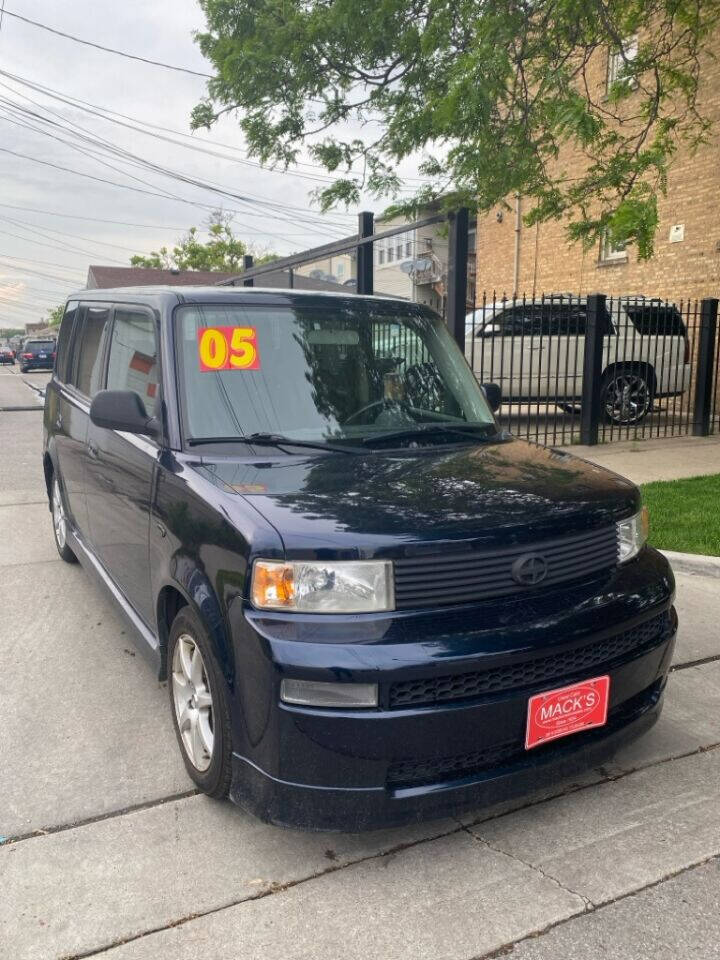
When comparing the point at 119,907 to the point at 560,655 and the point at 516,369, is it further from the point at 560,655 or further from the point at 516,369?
the point at 516,369

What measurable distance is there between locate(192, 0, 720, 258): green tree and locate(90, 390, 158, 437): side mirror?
503 centimetres

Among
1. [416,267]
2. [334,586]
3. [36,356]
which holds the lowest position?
[334,586]

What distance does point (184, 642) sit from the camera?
2992mm

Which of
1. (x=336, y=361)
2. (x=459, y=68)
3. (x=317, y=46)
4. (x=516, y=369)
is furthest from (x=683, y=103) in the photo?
(x=336, y=361)

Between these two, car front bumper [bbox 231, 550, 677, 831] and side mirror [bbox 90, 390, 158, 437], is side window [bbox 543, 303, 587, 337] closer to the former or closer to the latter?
side mirror [bbox 90, 390, 158, 437]

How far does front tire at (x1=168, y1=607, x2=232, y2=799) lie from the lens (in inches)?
104

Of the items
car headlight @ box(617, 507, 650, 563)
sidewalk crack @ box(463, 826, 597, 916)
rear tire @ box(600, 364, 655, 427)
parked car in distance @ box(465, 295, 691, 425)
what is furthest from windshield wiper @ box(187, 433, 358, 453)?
rear tire @ box(600, 364, 655, 427)

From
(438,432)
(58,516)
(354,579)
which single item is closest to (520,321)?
(58,516)

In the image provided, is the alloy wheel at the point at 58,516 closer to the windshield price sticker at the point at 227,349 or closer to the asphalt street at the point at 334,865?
the asphalt street at the point at 334,865

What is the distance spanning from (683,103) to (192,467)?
48.8 feet

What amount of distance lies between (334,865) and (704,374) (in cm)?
1151

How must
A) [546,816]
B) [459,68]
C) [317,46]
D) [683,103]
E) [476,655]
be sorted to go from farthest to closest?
[683,103], [317,46], [459,68], [546,816], [476,655]

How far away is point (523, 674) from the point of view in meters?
2.51

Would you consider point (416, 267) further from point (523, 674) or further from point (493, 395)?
point (523, 674)
